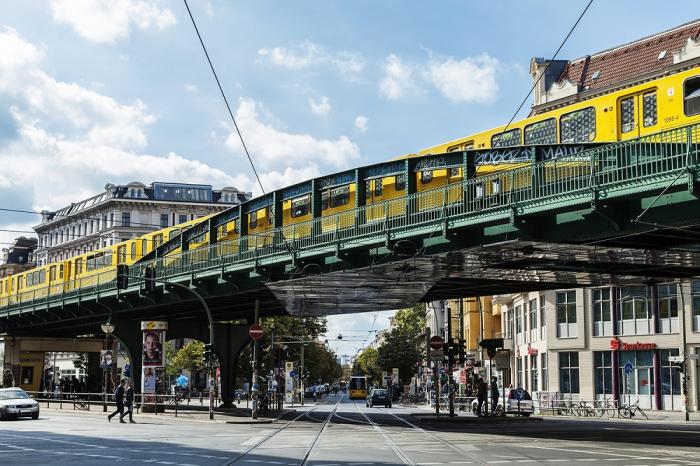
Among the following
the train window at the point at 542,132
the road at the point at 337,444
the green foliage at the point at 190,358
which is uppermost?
the train window at the point at 542,132

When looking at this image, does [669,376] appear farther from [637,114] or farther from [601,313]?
[637,114]

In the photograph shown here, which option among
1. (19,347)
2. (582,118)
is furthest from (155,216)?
(582,118)

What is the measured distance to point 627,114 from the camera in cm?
2570

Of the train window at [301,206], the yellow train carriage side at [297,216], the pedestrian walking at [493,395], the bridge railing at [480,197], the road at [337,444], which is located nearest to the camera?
the road at [337,444]

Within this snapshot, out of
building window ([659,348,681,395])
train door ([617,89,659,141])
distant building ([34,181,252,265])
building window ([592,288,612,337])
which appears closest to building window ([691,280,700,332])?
building window ([659,348,681,395])

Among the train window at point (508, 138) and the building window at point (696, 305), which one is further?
the building window at point (696, 305)

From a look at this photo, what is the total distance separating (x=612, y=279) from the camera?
1421 inches

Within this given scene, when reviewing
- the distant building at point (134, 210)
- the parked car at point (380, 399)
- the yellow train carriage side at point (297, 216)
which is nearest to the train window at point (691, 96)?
the yellow train carriage side at point (297, 216)

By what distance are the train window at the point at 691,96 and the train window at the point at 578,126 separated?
11.8ft

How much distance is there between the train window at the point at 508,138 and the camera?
99.3ft

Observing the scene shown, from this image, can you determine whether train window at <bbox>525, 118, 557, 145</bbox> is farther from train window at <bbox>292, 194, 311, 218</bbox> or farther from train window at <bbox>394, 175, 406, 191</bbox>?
train window at <bbox>292, 194, 311, 218</bbox>

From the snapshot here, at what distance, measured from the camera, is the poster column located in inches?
1799

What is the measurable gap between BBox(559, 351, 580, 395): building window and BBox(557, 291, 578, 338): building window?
1.34 metres

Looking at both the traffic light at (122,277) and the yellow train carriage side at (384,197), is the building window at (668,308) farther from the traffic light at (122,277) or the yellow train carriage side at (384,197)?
the traffic light at (122,277)
